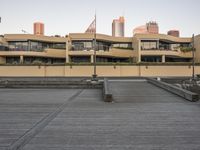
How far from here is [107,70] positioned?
42.4m

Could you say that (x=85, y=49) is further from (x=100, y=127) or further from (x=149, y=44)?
(x=100, y=127)

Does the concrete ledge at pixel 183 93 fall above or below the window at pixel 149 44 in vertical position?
below

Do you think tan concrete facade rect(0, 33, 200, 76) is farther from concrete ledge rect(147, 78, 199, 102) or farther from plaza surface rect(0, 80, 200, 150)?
plaza surface rect(0, 80, 200, 150)

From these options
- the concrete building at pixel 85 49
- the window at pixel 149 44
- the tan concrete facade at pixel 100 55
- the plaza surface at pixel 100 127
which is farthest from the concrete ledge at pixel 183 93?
the window at pixel 149 44

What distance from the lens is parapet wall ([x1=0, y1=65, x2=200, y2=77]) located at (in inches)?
1660

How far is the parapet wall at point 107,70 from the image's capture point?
4216cm

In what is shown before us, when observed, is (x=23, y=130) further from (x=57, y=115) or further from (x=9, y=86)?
(x=9, y=86)

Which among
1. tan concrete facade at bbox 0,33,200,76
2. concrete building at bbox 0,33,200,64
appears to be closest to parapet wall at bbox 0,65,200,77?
tan concrete facade at bbox 0,33,200,76

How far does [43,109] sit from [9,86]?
14293mm

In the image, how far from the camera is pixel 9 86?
82.8ft

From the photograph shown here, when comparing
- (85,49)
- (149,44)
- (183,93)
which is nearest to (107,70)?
(85,49)

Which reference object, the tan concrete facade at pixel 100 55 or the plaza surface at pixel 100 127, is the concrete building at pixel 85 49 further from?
the plaza surface at pixel 100 127

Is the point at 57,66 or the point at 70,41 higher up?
the point at 70,41

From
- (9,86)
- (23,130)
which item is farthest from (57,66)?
(23,130)
